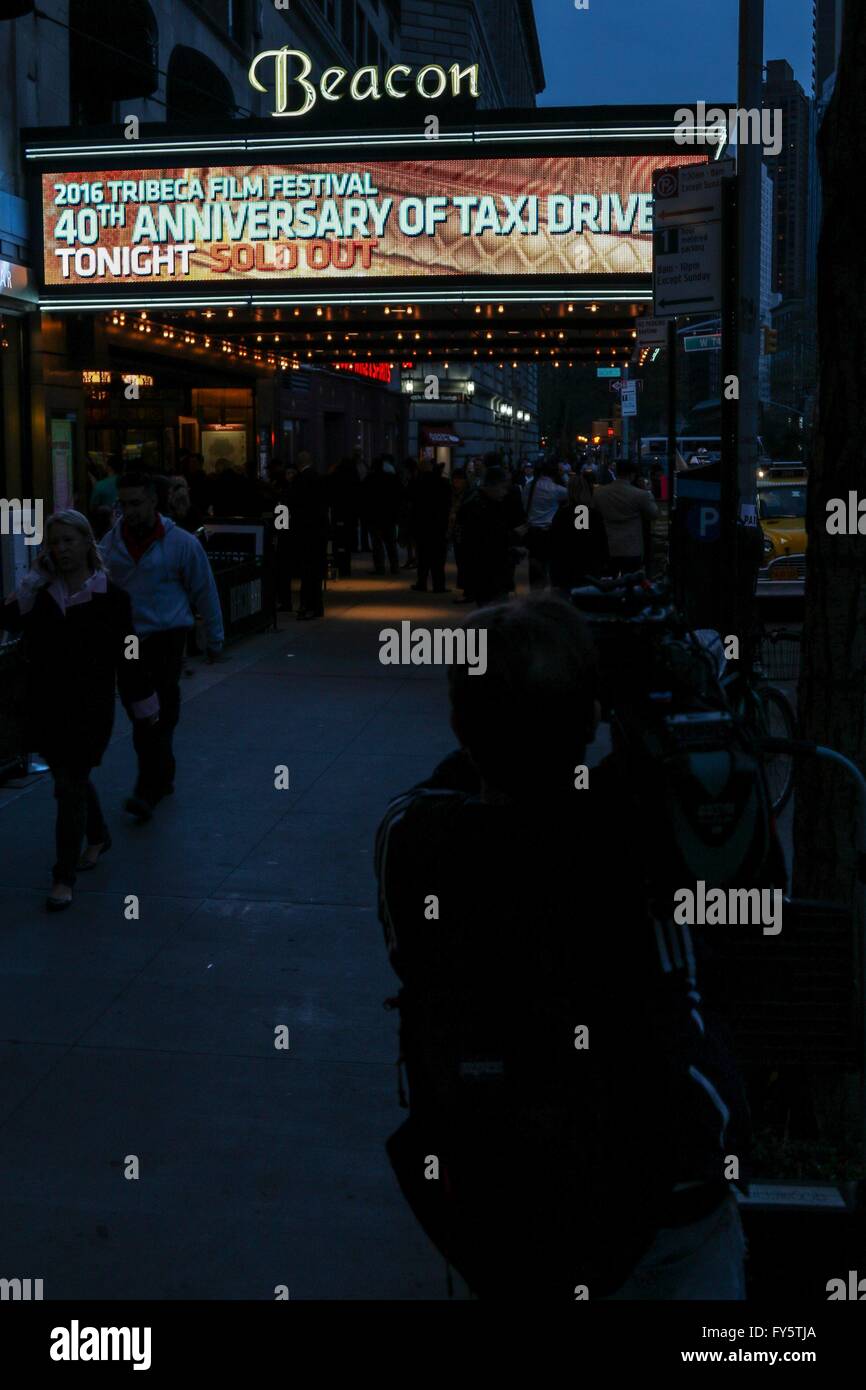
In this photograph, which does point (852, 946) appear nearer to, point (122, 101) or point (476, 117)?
point (476, 117)

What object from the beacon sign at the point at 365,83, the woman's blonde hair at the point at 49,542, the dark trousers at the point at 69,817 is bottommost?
the dark trousers at the point at 69,817

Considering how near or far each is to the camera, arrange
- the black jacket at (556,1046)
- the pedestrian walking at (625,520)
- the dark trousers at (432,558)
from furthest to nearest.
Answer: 1. the dark trousers at (432,558)
2. the pedestrian walking at (625,520)
3. the black jacket at (556,1046)

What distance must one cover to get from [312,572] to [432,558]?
3.50 meters

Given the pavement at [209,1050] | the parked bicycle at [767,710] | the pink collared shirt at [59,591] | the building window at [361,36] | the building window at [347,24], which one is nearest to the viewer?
the pavement at [209,1050]

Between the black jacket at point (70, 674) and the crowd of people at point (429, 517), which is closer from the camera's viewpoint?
the black jacket at point (70, 674)

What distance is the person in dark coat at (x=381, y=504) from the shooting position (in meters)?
23.3

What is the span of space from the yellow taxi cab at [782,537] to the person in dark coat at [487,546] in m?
3.09

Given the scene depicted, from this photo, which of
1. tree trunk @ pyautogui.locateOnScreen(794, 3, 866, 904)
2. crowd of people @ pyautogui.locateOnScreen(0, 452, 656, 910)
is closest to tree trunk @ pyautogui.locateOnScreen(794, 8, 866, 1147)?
tree trunk @ pyautogui.locateOnScreen(794, 3, 866, 904)

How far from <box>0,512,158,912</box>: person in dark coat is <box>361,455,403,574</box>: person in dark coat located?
16.4m

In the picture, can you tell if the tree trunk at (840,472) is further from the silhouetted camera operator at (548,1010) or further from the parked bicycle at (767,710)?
the silhouetted camera operator at (548,1010)

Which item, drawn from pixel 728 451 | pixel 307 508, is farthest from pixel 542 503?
pixel 728 451

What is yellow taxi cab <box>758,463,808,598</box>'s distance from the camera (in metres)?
17.3

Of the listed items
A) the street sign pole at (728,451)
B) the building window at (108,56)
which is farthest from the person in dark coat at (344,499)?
the street sign pole at (728,451)
